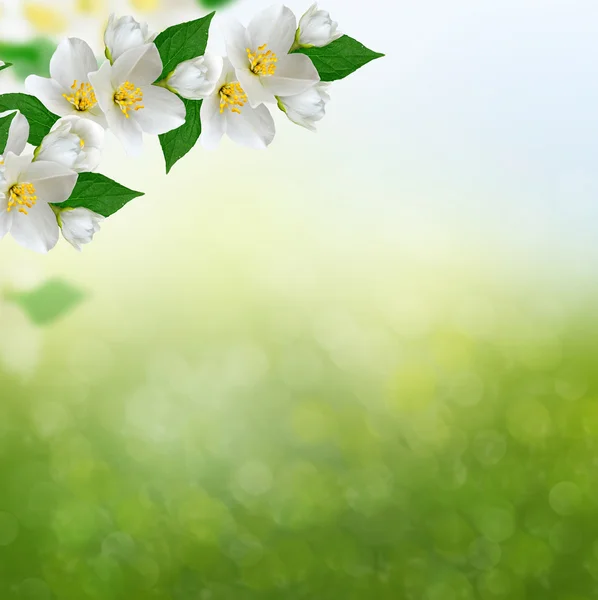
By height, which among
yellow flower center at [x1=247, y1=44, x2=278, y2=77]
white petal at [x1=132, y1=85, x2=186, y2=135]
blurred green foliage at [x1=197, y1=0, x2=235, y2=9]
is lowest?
blurred green foliage at [x1=197, y1=0, x2=235, y2=9]

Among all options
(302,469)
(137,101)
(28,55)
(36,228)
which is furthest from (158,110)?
(302,469)

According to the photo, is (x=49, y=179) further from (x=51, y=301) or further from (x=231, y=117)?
(x=51, y=301)

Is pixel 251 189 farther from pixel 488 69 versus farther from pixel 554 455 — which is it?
pixel 554 455

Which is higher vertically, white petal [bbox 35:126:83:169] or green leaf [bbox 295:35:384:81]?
green leaf [bbox 295:35:384:81]

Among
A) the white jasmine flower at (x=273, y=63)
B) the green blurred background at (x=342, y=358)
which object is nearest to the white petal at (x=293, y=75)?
the white jasmine flower at (x=273, y=63)

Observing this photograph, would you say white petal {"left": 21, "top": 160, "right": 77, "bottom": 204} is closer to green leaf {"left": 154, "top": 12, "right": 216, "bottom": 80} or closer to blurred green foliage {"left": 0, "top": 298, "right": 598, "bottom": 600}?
green leaf {"left": 154, "top": 12, "right": 216, "bottom": 80}

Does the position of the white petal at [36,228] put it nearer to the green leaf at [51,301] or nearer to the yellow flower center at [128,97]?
the yellow flower center at [128,97]

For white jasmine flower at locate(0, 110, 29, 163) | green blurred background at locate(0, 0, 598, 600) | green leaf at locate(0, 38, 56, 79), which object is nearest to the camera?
white jasmine flower at locate(0, 110, 29, 163)

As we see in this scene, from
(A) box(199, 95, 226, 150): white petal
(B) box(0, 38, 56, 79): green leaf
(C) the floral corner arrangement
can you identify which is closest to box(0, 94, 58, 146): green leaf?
(C) the floral corner arrangement

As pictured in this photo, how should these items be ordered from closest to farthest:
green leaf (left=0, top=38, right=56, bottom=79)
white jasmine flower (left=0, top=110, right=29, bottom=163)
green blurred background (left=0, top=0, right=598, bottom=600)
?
white jasmine flower (left=0, top=110, right=29, bottom=163), green leaf (left=0, top=38, right=56, bottom=79), green blurred background (left=0, top=0, right=598, bottom=600)
